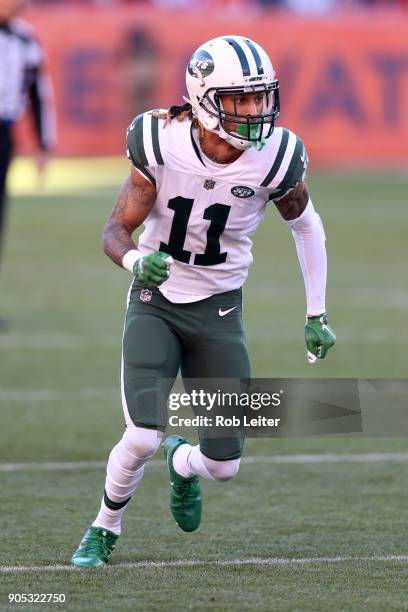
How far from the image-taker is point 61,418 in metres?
6.82

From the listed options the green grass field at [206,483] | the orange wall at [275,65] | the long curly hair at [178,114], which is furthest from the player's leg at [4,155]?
the orange wall at [275,65]

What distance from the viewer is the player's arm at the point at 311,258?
185 inches

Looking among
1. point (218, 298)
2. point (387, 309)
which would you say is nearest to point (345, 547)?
point (218, 298)

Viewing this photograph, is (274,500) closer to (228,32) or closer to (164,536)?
(164,536)

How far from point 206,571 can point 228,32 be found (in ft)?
51.2

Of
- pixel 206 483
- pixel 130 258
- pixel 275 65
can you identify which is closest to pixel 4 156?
pixel 206 483

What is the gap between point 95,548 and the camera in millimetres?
4406

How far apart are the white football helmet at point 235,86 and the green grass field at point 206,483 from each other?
1.39 metres

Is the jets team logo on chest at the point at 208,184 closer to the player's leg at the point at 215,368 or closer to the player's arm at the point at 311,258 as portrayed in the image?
the player's arm at the point at 311,258

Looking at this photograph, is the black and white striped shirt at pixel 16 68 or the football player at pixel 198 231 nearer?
the football player at pixel 198 231

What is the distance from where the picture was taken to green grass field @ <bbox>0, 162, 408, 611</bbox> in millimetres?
4141

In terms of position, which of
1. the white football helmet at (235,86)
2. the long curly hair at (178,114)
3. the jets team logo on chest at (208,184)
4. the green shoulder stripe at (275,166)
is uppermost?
the white football helmet at (235,86)

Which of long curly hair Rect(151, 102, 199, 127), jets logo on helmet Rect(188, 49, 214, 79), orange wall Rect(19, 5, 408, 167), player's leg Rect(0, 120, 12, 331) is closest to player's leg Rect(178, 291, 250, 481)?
long curly hair Rect(151, 102, 199, 127)

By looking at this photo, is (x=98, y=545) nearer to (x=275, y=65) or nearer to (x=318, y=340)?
(x=318, y=340)
